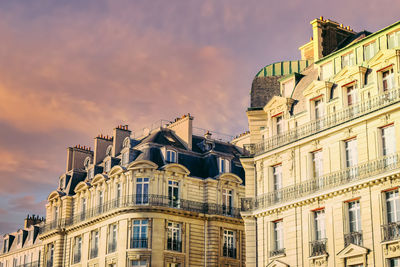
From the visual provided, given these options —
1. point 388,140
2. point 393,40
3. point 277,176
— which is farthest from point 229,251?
point 393,40

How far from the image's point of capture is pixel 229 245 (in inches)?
1693

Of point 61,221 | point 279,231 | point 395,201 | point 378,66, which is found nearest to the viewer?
point 395,201

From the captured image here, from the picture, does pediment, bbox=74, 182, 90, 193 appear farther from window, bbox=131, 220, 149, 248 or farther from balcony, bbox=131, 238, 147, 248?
balcony, bbox=131, 238, 147, 248

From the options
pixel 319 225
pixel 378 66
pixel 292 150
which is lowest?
pixel 319 225

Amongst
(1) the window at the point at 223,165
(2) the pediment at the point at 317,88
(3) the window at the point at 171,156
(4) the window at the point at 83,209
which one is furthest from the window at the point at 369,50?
(4) the window at the point at 83,209

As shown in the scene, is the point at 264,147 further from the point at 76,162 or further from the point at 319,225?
the point at 76,162

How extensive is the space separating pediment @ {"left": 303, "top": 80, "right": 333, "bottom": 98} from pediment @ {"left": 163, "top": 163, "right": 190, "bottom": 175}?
45.7ft

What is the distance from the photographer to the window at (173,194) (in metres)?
41.9

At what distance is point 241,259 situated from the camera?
4309cm

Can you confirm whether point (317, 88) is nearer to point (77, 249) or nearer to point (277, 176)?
point (277, 176)

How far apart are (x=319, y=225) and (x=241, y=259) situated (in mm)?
15750

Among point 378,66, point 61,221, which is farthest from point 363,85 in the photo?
point 61,221

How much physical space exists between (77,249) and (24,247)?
14.5 metres

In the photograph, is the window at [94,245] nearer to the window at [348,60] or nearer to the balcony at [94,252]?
the balcony at [94,252]
